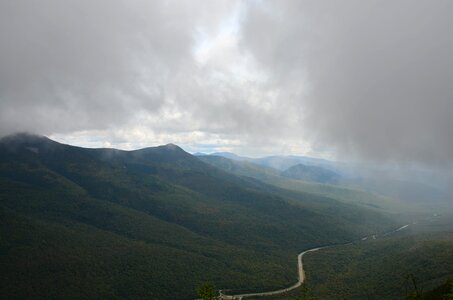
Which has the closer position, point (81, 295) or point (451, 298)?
point (451, 298)

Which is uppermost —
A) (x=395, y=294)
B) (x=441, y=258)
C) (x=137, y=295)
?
(x=441, y=258)

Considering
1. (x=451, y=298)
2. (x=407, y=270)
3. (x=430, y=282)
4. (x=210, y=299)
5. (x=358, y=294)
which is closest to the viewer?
(x=451, y=298)

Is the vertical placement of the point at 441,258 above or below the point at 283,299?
above

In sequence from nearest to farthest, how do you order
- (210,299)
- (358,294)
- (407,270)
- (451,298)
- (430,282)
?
(451,298), (210,299), (430,282), (358,294), (407,270)

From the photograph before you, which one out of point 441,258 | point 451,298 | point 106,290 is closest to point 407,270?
point 441,258

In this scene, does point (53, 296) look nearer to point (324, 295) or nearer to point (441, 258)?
point (324, 295)

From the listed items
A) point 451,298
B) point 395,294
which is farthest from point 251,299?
point 451,298

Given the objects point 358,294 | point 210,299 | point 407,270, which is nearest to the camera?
point 210,299

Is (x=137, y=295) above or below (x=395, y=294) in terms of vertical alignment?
below

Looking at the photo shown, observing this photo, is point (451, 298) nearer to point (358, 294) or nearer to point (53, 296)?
point (358, 294)
